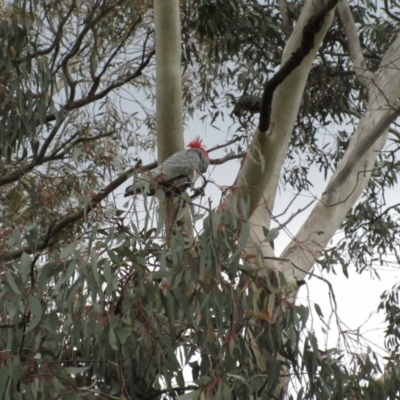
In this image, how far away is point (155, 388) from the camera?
7.81ft

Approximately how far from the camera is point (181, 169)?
3.04m

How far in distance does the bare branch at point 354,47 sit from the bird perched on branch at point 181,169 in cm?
134

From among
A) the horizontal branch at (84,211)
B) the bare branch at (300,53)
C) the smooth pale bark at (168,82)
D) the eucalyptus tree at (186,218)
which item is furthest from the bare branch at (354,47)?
the bare branch at (300,53)

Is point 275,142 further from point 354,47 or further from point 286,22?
point 354,47

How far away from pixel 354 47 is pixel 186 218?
218 centimetres

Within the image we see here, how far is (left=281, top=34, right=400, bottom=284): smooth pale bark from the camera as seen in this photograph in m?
3.55

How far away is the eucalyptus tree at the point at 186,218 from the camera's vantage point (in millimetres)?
2201


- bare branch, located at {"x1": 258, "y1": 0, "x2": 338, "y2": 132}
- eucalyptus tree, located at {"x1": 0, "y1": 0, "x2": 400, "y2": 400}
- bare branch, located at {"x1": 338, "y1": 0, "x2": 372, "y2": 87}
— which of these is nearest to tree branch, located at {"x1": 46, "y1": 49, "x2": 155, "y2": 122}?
eucalyptus tree, located at {"x1": 0, "y1": 0, "x2": 400, "y2": 400}

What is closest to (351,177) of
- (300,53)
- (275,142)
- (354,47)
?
(275,142)

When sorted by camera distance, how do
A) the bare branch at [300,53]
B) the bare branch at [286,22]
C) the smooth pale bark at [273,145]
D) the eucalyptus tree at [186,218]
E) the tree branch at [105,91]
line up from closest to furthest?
the eucalyptus tree at [186,218] → the bare branch at [300,53] → the smooth pale bark at [273,145] → the bare branch at [286,22] → the tree branch at [105,91]

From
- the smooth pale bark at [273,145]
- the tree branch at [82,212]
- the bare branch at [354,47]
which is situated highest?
the bare branch at [354,47]

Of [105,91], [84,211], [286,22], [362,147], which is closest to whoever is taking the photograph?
[84,211]

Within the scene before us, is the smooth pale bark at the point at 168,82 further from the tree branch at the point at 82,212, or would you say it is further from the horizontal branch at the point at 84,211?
the tree branch at the point at 82,212

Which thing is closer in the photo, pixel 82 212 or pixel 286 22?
pixel 82 212
